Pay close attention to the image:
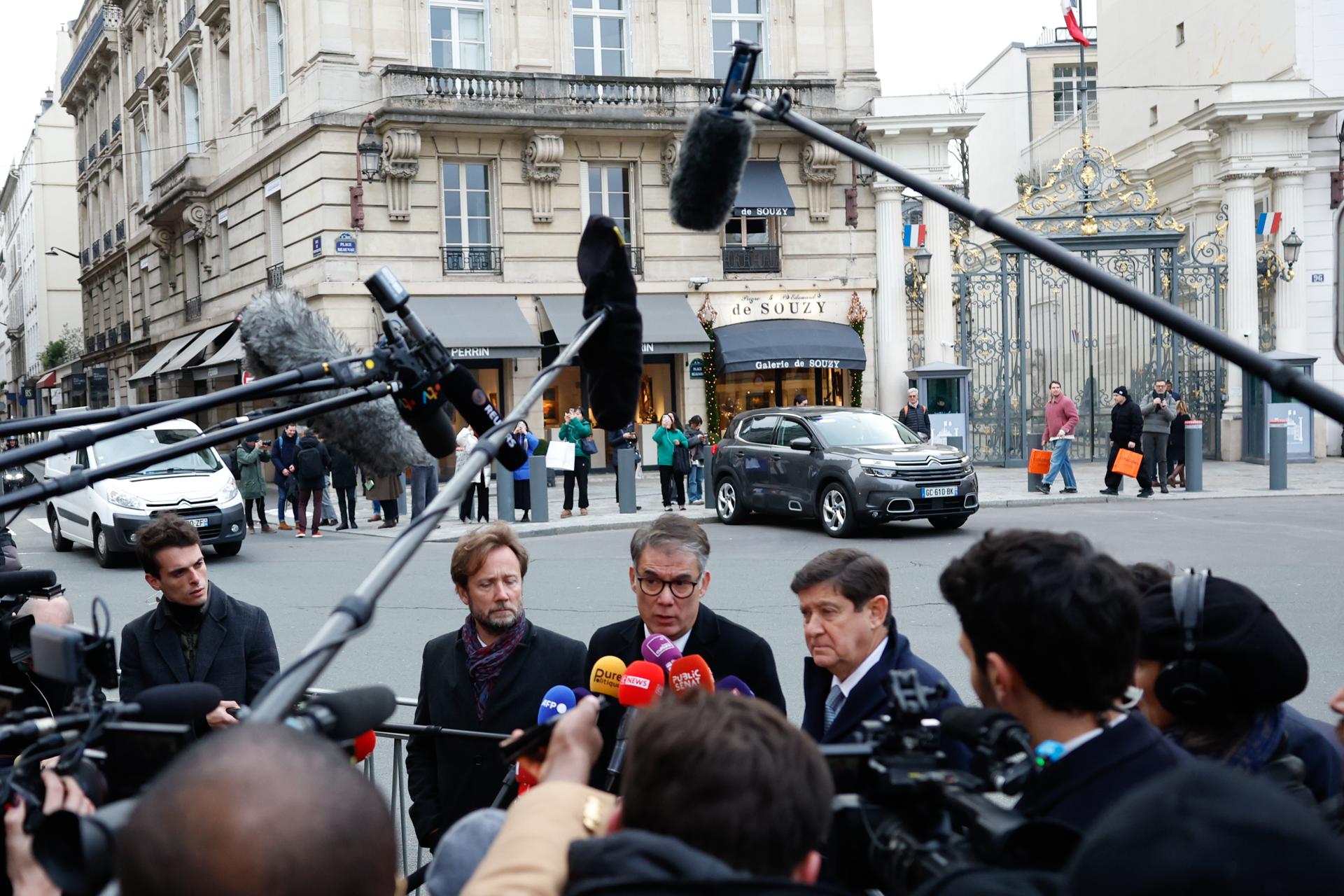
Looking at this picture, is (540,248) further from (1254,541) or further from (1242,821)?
(1242,821)

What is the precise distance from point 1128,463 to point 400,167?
1546 cm

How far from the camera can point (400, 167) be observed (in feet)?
83.3

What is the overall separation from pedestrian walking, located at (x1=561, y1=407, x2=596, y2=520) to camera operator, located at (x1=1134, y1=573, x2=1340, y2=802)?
16908 mm

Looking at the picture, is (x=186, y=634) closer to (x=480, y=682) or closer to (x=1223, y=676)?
(x=480, y=682)

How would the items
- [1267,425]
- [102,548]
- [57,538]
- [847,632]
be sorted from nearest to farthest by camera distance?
[847,632] → [102,548] → [57,538] → [1267,425]

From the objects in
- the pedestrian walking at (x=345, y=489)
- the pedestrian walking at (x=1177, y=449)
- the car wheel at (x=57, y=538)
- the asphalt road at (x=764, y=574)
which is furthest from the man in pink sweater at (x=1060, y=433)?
the car wheel at (x=57, y=538)

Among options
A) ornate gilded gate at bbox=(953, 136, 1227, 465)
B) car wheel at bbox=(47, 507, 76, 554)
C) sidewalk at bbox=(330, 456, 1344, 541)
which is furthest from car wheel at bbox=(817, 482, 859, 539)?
car wheel at bbox=(47, 507, 76, 554)

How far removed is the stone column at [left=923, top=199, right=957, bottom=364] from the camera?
1064 inches

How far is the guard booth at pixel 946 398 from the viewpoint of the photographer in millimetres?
24078

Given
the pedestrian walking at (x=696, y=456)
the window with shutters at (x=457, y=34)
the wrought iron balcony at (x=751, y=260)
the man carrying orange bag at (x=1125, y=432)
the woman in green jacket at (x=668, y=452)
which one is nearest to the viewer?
the man carrying orange bag at (x=1125, y=432)

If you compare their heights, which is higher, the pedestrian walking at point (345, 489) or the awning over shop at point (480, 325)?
the awning over shop at point (480, 325)

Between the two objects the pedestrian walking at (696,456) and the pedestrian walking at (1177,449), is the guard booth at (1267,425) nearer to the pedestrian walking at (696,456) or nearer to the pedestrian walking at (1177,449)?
the pedestrian walking at (1177,449)

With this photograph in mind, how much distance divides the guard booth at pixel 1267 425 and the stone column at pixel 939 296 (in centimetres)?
603

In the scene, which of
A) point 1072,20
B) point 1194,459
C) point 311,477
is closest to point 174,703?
point 311,477
